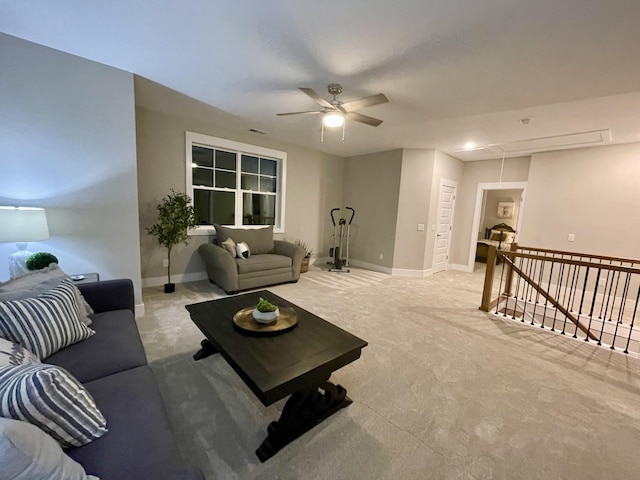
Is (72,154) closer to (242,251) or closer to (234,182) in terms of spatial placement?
(242,251)

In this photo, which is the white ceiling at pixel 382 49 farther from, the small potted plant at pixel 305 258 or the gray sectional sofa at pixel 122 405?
the small potted plant at pixel 305 258

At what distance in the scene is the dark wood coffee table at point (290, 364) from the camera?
138 cm

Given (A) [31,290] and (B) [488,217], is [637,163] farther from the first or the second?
(A) [31,290]

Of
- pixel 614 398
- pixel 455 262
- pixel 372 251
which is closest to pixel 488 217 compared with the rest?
pixel 455 262

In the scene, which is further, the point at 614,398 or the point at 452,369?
the point at 452,369

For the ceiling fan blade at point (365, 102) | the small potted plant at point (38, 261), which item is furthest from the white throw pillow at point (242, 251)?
the ceiling fan blade at point (365, 102)

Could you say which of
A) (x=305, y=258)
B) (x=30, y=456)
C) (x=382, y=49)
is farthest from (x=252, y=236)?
(x=30, y=456)

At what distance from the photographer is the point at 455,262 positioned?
21.0 feet

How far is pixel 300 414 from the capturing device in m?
1.61

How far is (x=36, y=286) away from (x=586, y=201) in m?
7.10

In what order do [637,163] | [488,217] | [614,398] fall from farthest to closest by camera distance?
[488,217] → [637,163] → [614,398]

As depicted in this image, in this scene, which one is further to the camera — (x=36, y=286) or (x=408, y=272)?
(x=408, y=272)

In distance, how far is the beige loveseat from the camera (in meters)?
3.86

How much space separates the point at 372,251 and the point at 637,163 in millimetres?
4476
